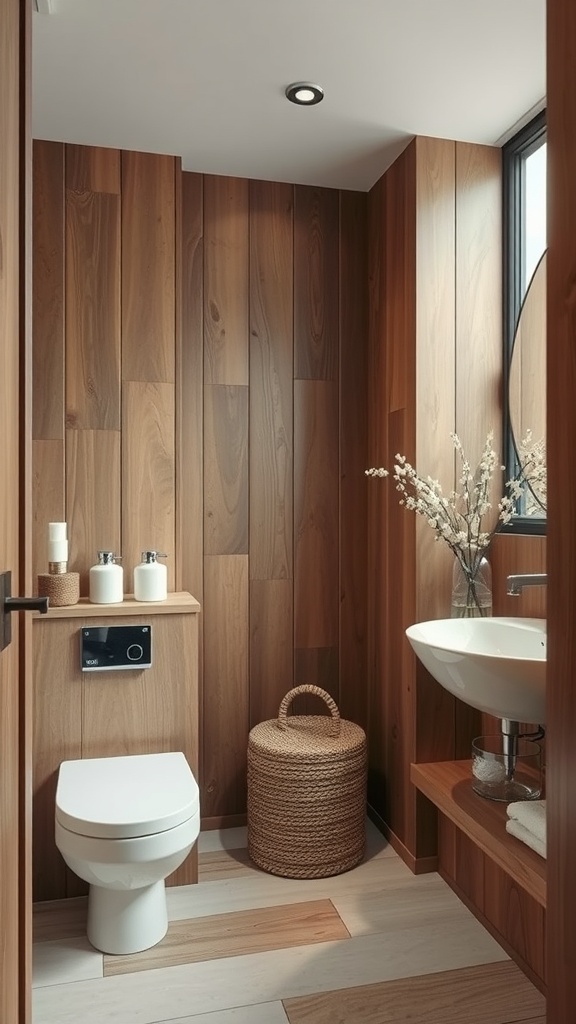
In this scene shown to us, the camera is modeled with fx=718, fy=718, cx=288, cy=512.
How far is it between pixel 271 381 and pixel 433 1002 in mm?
2001

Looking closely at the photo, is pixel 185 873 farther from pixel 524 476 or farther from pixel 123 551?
pixel 524 476

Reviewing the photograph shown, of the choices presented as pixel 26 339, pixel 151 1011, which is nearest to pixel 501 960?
pixel 151 1011

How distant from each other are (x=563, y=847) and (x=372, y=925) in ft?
5.44

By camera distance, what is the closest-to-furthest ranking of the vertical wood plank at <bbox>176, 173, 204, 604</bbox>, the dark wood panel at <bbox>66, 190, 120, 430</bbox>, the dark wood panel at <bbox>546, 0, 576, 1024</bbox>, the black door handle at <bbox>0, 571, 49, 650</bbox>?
the dark wood panel at <bbox>546, 0, 576, 1024</bbox>
the black door handle at <bbox>0, 571, 49, 650</bbox>
the dark wood panel at <bbox>66, 190, 120, 430</bbox>
the vertical wood plank at <bbox>176, 173, 204, 604</bbox>

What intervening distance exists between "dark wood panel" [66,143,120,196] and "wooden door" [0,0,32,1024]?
4.72 feet

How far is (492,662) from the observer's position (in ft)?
5.10

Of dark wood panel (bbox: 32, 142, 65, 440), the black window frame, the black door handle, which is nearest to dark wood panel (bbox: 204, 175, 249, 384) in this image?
dark wood panel (bbox: 32, 142, 65, 440)

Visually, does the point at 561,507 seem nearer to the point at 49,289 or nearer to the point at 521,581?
the point at 521,581

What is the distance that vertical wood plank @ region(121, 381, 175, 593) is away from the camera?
2506mm

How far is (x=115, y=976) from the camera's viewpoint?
184 cm

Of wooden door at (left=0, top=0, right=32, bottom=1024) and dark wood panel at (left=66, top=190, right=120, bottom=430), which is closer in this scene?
wooden door at (left=0, top=0, right=32, bottom=1024)

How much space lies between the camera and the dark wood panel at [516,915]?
1816mm

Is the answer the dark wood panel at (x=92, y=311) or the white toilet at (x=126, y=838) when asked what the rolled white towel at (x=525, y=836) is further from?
the dark wood panel at (x=92, y=311)

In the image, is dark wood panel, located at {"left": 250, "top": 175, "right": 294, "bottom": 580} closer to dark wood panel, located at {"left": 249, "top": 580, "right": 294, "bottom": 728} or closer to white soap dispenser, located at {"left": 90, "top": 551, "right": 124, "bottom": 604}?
dark wood panel, located at {"left": 249, "top": 580, "right": 294, "bottom": 728}
